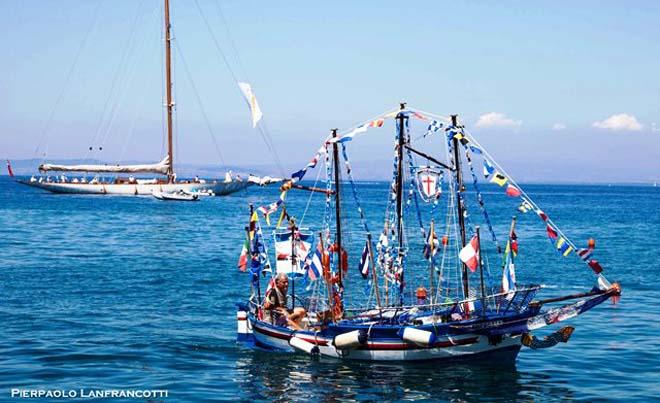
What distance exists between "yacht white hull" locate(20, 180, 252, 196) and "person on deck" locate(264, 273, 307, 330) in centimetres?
11985

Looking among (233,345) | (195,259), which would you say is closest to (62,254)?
(195,259)

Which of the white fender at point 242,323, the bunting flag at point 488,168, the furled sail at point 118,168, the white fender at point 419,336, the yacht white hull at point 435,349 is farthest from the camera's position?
the furled sail at point 118,168

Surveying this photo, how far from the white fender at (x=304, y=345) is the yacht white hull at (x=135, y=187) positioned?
122 metres

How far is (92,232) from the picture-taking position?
3342 inches

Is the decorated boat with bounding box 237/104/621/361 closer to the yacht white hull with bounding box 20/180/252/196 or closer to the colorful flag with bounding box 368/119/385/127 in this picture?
the colorful flag with bounding box 368/119/385/127

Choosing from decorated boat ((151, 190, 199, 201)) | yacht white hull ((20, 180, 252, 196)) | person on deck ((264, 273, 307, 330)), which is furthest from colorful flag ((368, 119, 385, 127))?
yacht white hull ((20, 180, 252, 196))

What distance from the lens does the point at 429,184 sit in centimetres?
3547

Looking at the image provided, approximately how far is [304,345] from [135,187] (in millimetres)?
130857

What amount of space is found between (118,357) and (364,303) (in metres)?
15.4

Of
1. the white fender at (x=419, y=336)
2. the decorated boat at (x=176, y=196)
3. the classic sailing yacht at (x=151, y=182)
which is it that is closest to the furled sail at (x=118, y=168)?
the classic sailing yacht at (x=151, y=182)

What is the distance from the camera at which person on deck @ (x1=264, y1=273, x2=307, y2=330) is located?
1280 inches

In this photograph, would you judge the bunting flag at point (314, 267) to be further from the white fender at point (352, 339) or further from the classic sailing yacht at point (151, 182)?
the classic sailing yacht at point (151, 182)

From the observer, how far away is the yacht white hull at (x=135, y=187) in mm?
151825

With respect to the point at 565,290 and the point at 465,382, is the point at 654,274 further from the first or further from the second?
the point at 465,382
